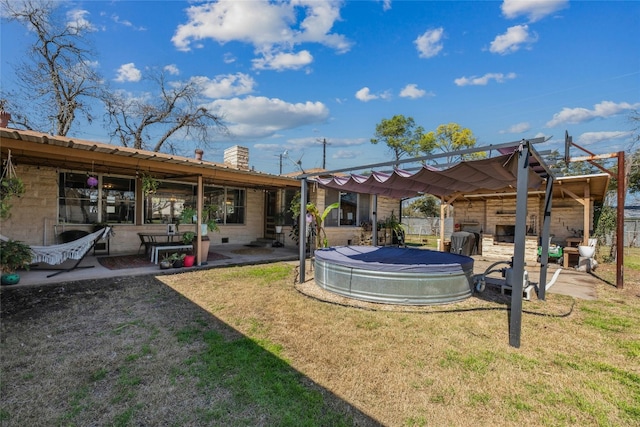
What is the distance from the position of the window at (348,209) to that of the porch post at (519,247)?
8.67 meters

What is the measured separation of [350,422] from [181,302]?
142 inches

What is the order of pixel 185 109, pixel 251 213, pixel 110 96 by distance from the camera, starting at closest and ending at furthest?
pixel 251 213 → pixel 110 96 → pixel 185 109

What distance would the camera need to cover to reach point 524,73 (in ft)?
41.3

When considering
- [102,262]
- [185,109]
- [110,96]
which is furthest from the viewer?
[185,109]

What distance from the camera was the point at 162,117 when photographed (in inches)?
774

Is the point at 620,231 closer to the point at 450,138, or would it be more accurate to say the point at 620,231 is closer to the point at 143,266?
the point at 143,266

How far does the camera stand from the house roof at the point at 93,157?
486 cm

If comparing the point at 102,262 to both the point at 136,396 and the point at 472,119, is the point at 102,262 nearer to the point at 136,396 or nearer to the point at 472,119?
the point at 136,396

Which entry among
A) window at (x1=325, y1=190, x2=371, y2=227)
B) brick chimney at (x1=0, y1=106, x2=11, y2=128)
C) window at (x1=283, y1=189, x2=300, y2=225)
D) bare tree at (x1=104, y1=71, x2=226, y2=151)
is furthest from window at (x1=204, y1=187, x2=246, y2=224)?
bare tree at (x1=104, y1=71, x2=226, y2=151)

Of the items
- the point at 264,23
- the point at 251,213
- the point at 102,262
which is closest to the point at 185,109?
the point at 251,213

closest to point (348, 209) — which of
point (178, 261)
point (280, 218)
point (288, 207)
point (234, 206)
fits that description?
point (288, 207)

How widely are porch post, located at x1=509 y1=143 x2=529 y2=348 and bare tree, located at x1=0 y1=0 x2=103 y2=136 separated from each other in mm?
20292

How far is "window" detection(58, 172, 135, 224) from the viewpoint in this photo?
7992 mm

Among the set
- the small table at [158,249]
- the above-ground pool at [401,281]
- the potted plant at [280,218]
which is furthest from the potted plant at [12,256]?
the potted plant at [280,218]
